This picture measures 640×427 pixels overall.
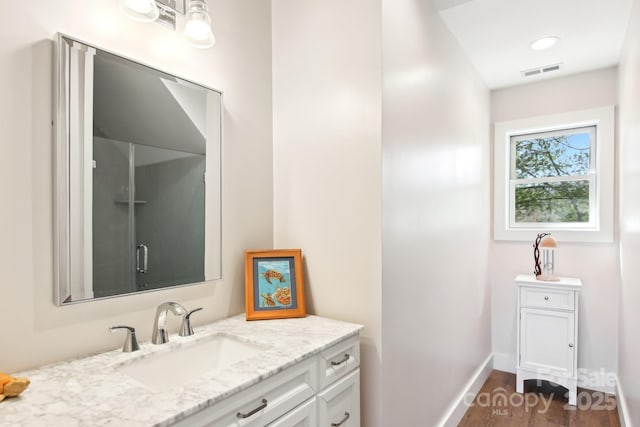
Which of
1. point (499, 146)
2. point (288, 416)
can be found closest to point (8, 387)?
point (288, 416)

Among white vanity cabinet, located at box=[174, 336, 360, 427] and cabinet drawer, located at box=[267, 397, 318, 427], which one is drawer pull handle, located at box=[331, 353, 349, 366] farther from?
cabinet drawer, located at box=[267, 397, 318, 427]

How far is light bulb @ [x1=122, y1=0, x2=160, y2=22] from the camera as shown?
4.18 feet

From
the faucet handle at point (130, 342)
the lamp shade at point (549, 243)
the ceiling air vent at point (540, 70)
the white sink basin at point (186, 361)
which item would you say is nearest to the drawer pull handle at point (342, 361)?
the white sink basin at point (186, 361)

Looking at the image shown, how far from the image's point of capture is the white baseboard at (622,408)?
212cm

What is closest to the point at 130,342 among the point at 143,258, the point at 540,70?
the point at 143,258

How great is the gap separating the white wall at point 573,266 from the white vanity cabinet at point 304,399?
2.26 meters

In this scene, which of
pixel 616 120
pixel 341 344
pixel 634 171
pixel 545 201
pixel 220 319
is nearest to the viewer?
pixel 341 344

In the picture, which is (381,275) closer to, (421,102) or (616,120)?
(421,102)

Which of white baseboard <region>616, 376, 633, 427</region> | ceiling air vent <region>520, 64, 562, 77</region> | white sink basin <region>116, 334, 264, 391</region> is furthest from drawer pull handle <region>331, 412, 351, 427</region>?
ceiling air vent <region>520, 64, 562, 77</region>

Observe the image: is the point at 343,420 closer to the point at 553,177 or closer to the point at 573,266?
the point at 573,266

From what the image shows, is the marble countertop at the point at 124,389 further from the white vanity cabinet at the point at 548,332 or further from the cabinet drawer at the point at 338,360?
the white vanity cabinet at the point at 548,332

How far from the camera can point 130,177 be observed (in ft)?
4.38

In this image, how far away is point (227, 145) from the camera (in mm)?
1719

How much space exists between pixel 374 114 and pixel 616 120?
2.35 metres
